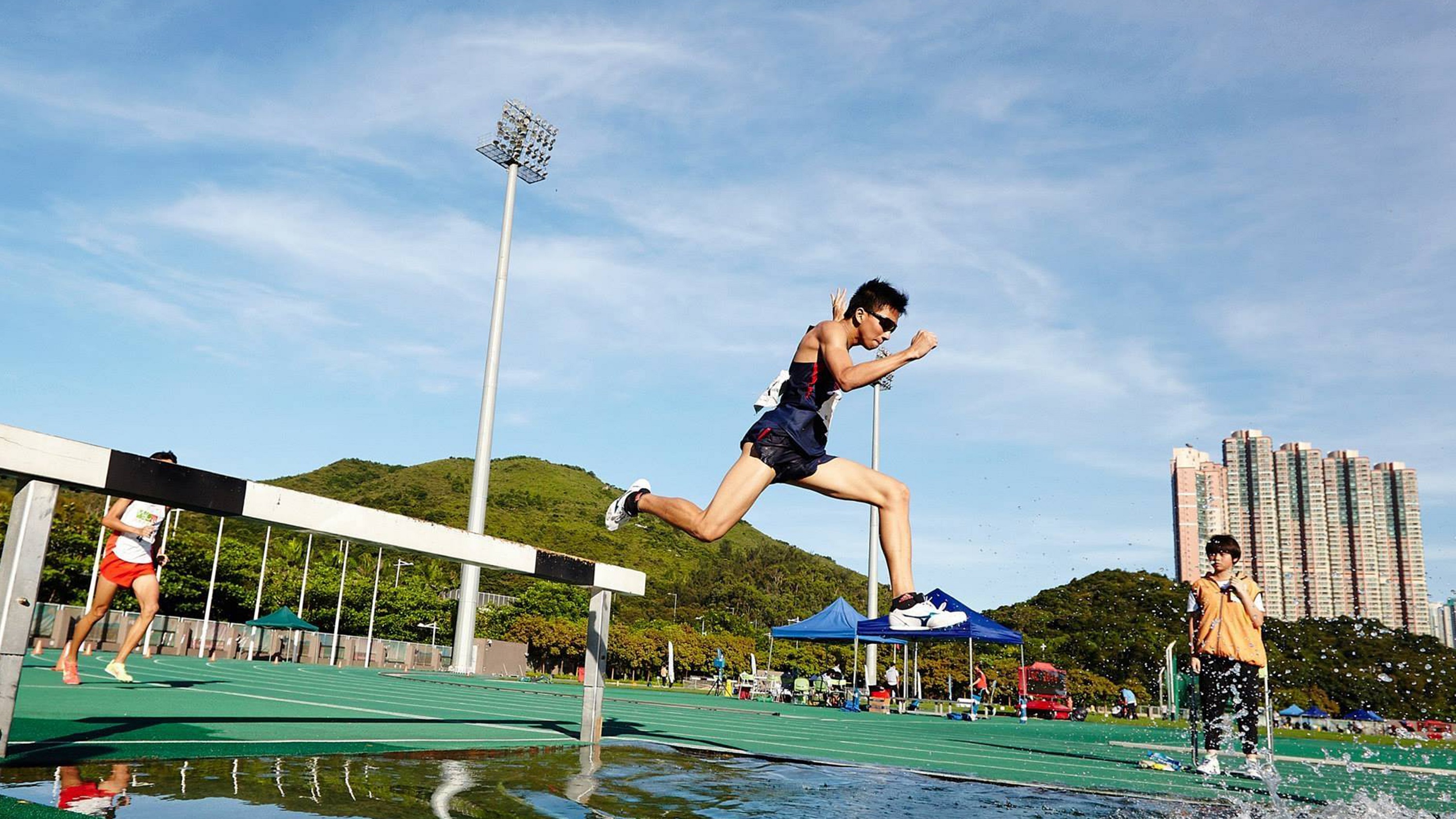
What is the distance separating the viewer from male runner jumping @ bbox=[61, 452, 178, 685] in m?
7.38

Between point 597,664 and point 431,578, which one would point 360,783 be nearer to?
point 597,664

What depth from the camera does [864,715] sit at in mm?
18844

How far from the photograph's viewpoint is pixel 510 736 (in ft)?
19.5

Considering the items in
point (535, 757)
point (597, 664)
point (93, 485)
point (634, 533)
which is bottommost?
point (535, 757)

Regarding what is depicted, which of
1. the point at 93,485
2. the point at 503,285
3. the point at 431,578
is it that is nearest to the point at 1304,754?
the point at 93,485

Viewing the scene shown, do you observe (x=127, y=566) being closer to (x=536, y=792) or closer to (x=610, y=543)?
(x=536, y=792)

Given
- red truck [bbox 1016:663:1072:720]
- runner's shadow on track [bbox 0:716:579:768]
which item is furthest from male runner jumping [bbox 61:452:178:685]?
red truck [bbox 1016:663:1072:720]

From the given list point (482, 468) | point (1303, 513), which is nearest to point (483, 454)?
point (482, 468)

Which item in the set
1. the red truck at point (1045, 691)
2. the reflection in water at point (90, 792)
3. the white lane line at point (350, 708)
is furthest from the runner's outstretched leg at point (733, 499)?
the red truck at point (1045, 691)

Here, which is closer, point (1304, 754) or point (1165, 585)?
point (1304, 754)

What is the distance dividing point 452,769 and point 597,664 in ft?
6.49

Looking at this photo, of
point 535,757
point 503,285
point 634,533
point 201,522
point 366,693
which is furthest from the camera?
point 634,533

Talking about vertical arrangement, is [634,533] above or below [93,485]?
above

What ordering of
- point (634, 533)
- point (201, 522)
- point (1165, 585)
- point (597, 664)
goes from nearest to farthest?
point (597, 664) < point (1165, 585) < point (201, 522) < point (634, 533)
